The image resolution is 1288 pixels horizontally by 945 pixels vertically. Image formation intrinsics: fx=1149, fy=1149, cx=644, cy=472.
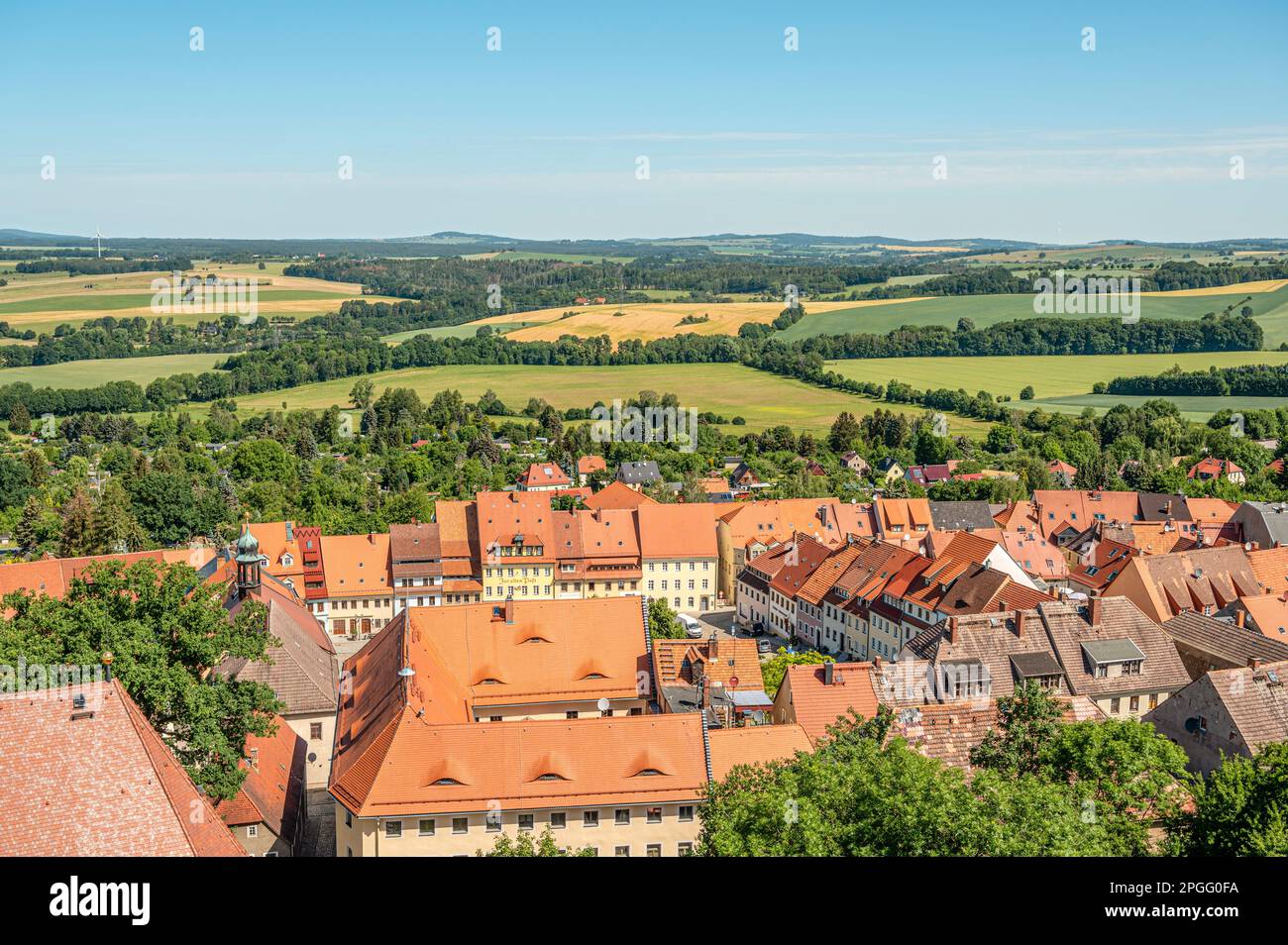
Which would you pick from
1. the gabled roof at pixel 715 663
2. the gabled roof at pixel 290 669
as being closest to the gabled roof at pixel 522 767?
the gabled roof at pixel 290 669

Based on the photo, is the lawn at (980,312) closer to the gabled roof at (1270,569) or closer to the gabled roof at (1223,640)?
the gabled roof at (1270,569)

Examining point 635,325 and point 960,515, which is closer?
point 960,515

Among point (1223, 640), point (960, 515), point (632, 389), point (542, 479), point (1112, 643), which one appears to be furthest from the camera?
point (632, 389)

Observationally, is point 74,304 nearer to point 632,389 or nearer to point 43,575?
point 632,389

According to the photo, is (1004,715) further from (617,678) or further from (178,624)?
(178,624)

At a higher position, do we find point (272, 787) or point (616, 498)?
point (616, 498)

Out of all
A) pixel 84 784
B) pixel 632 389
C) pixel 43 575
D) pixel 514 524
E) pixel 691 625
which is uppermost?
pixel 632 389

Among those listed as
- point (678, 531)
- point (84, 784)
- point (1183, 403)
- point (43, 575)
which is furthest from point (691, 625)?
point (1183, 403)
